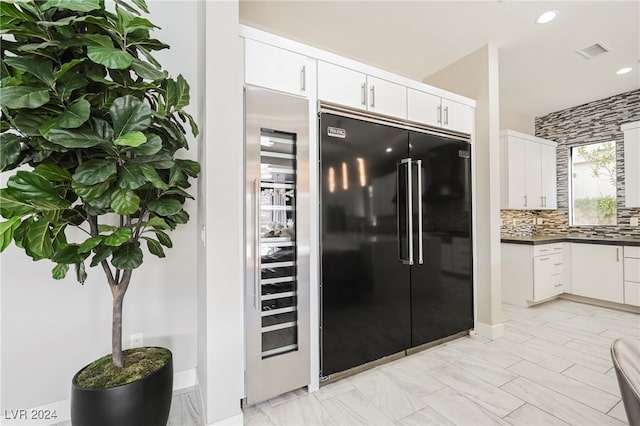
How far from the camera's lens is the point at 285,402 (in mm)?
2025

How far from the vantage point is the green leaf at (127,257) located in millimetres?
1365

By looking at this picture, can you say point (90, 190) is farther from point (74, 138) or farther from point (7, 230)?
point (7, 230)

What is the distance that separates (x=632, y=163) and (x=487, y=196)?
2.78 m

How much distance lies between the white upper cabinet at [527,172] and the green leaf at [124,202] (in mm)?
4657

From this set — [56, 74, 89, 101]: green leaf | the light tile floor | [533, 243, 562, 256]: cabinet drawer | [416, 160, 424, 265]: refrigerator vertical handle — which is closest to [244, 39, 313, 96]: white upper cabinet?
[56, 74, 89, 101]: green leaf

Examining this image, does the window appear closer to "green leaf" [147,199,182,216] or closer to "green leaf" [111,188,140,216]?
"green leaf" [147,199,182,216]

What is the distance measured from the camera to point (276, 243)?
2045 mm

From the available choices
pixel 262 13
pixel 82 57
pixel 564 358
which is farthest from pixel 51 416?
pixel 564 358

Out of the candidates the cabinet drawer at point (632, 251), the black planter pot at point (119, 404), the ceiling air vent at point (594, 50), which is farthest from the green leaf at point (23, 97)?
the cabinet drawer at point (632, 251)

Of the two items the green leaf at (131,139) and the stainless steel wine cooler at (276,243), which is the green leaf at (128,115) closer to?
the green leaf at (131,139)

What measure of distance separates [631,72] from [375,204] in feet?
13.8

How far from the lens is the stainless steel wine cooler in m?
1.91

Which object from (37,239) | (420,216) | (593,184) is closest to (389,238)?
(420,216)

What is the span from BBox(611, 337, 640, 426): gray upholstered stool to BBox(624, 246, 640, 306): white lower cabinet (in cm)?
394
